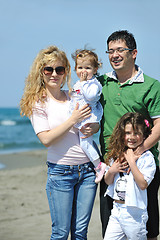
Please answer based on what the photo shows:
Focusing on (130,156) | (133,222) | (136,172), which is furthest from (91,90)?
(133,222)

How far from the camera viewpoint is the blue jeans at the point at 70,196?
132 inches

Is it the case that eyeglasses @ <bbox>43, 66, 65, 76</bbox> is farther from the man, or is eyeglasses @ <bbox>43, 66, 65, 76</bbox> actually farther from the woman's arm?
the man

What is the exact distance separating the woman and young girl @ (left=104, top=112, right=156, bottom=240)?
26cm

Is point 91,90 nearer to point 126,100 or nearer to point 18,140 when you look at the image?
point 126,100

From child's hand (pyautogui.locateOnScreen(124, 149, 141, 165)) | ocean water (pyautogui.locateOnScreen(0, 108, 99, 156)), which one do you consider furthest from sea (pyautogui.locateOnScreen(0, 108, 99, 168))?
child's hand (pyautogui.locateOnScreen(124, 149, 141, 165))

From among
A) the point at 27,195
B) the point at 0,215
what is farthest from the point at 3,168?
the point at 0,215

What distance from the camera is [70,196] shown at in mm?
3395

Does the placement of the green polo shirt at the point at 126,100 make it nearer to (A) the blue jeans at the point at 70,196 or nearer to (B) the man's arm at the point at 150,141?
(B) the man's arm at the point at 150,141

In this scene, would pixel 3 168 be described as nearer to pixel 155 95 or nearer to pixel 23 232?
pixel 23 232

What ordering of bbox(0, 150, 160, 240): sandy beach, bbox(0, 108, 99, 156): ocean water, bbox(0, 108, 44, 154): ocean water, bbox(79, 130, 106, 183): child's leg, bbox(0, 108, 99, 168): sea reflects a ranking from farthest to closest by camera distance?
bbox(0, 108, 44, 154): ocean water < bbox(0, 108, 99, 156): ocean water < bbox(0, 108, 99, 168): sea < bbox(0, 150, 160, 240): sandy beach < bbox(79, 130, 106, 183): child's leg

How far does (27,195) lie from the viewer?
7.52 m

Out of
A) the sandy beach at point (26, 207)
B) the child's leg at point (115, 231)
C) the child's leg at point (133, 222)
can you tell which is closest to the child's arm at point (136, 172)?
the child's leg at point (133, 222)

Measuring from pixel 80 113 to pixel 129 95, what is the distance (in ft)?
1.74

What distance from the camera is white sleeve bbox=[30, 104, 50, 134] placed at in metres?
3.34
